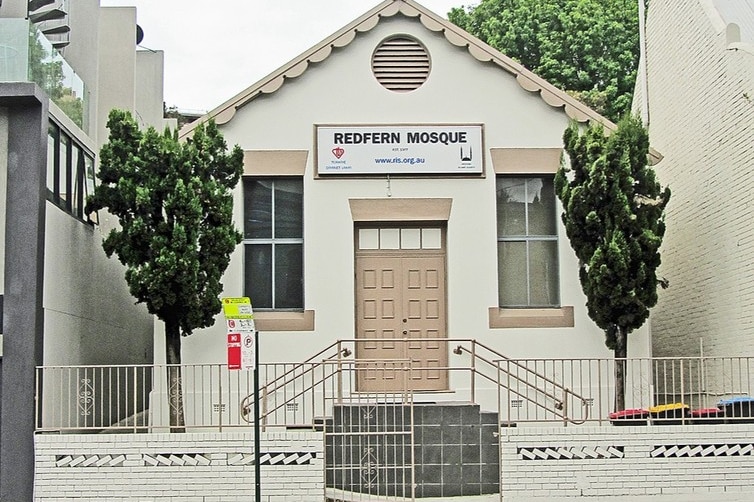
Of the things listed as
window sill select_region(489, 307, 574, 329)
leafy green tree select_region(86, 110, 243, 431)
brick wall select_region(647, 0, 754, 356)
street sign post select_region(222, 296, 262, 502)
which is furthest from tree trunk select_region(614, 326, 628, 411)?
leafy green tree select_region(86, 110, 243, 431)

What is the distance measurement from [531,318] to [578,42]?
66.8 feet

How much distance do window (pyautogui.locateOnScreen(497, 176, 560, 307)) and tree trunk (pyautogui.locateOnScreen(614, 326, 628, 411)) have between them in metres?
1.37

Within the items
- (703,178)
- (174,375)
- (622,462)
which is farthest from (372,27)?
(622,462)

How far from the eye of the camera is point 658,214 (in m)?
17.1

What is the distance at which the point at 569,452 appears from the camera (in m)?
14.9

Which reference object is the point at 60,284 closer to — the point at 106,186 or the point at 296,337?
the point at 106,186

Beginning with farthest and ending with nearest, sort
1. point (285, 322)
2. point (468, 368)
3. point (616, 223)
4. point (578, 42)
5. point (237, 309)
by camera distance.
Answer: point (578, 42) < point (285, 322) < point (616, 223) < point (468, 368) < point (237, 309)

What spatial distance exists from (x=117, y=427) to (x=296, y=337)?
350cm

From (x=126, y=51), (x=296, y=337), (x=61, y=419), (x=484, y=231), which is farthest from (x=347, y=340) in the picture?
(x=126, y=51)

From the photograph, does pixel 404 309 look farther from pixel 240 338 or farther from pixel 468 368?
pixel 240 338

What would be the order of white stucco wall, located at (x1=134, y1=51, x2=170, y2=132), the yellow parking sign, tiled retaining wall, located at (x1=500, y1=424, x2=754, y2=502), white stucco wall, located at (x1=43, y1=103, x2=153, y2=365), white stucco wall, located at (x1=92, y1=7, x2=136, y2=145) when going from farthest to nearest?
white stucco wall, located at (x1=134, y1=51, x2=170, y2=132)
white stucco wall, located at (x1=92, y1=7, x2=136, y2=145)
white stucco wall, located at (x1=43, y1=103, x2=153, y2=365)
tiled retaining wall, located at (x1=500, y1=424, x2=754, y2=502)
the yellow parking sign

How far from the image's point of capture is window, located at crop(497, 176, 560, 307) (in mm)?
18359

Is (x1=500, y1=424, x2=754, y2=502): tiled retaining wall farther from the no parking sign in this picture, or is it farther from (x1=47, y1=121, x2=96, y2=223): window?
(x1=47, y1=121, x2=96, y2=223): window

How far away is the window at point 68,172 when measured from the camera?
1653 cm
